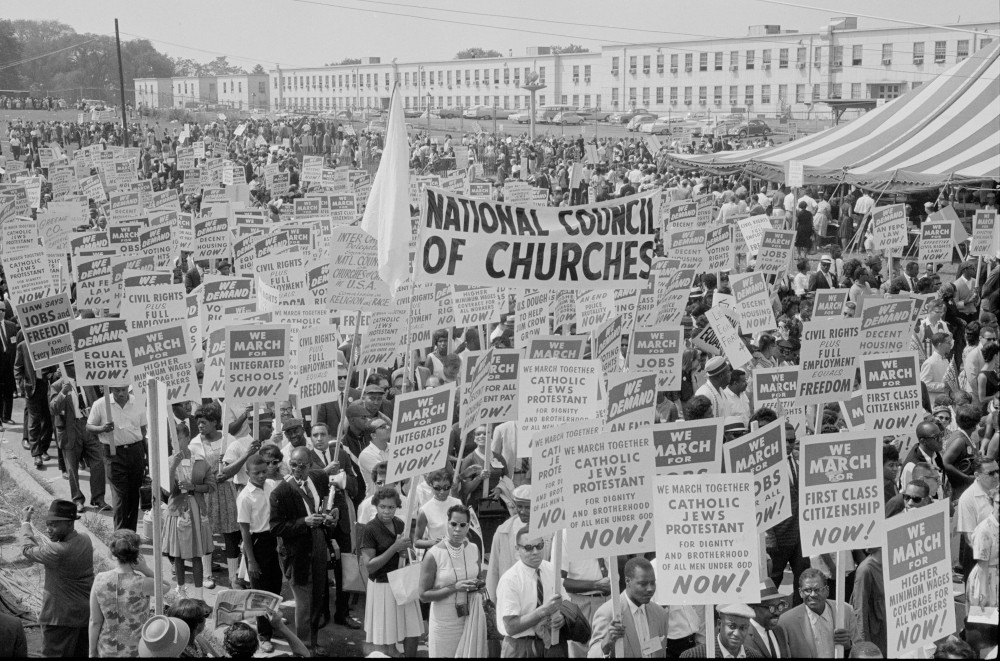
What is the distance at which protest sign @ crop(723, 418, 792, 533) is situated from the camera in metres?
7.19

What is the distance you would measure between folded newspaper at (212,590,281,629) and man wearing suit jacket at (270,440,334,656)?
1263 millimetres

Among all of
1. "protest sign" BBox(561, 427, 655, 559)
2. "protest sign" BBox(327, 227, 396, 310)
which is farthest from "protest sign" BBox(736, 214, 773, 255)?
"protest sign" BBox(561, 427, 655, 559)

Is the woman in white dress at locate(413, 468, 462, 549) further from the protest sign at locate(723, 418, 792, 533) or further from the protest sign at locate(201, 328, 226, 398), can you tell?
the protest sign at locate(201, 328, 226, 398)

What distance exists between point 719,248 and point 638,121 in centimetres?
5192

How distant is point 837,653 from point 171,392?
5875 mm

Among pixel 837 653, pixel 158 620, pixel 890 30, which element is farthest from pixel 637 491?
pixel 890 30

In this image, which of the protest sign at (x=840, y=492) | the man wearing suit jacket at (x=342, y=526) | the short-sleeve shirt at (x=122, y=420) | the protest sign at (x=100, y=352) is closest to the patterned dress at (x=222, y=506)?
the man wearing suit jacket at (x=342, y=526)

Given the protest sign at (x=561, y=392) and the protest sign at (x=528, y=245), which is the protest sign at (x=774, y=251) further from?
the protest sign at (x=561, y=392)

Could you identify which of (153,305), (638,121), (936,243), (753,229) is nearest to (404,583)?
(153,305)

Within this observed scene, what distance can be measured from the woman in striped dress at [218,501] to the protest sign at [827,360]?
4.83 metres

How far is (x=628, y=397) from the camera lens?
28.5ft

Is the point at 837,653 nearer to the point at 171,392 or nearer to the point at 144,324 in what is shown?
the point at 171,392

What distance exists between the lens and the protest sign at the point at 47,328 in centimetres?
1169

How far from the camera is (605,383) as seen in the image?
28.8 ft
